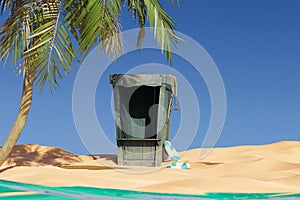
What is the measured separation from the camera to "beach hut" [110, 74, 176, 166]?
9570 millimetres

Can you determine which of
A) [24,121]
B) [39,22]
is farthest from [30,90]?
[39,22]

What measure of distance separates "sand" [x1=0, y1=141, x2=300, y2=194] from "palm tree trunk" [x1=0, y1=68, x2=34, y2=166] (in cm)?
53

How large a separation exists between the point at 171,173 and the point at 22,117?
2909 mm

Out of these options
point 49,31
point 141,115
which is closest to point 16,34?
point 49,31

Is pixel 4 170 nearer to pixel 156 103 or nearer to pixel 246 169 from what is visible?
pixel 156 103

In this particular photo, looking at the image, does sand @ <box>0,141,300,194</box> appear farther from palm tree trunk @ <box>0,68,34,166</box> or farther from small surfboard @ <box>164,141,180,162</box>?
palm tree trunk @ <box>0,68,34,166</box>

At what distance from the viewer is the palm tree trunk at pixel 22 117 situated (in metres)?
7.77

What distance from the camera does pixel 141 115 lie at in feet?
33.1

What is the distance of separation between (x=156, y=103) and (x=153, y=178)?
284 cm

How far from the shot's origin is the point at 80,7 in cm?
772

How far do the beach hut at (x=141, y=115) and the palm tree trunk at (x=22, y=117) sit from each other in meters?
2.26

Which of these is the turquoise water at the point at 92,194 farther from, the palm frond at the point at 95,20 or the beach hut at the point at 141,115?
the beach hut at the point at 141,115

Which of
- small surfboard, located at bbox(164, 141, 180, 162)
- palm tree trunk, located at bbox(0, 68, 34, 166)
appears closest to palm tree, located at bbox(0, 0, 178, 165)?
palm tree trunk, located at bbox(0, 68, 34, 166)

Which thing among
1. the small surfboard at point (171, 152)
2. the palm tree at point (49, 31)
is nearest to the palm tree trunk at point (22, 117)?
the palm tree at point (49, 31)
